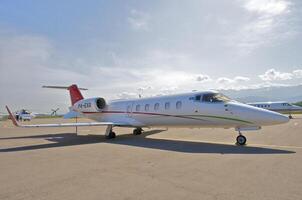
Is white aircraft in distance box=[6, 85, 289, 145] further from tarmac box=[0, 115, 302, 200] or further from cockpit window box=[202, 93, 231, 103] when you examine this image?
tarmac box=[0, 115, 302, 200]

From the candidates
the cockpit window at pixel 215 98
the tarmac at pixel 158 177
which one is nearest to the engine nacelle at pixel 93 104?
the cockpit window at pixel 215 98

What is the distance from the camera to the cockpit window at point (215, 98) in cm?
1278

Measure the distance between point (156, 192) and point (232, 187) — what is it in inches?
57.6

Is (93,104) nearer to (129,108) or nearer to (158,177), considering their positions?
(129,108)

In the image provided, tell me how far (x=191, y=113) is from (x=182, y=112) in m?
0.60

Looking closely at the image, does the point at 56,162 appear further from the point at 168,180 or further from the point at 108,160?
the point at 168,180

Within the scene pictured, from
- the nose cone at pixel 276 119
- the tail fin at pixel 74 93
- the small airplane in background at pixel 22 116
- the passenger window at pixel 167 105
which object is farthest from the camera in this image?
the small airplane in background at pixel 22 116

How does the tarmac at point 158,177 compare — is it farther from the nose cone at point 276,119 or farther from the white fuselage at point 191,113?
the white fuselage at point 191,113

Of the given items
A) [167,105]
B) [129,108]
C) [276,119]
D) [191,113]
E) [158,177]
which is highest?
[167,105]

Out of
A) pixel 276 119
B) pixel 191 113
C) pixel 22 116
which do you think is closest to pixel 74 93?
pixel 191 113

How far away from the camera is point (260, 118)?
11.2 m

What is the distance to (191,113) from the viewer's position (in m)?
13.6

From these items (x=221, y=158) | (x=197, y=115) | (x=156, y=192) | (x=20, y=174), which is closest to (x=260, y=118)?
A: (x=197, y=115)

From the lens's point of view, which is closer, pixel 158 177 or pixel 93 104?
pixel 158 177
